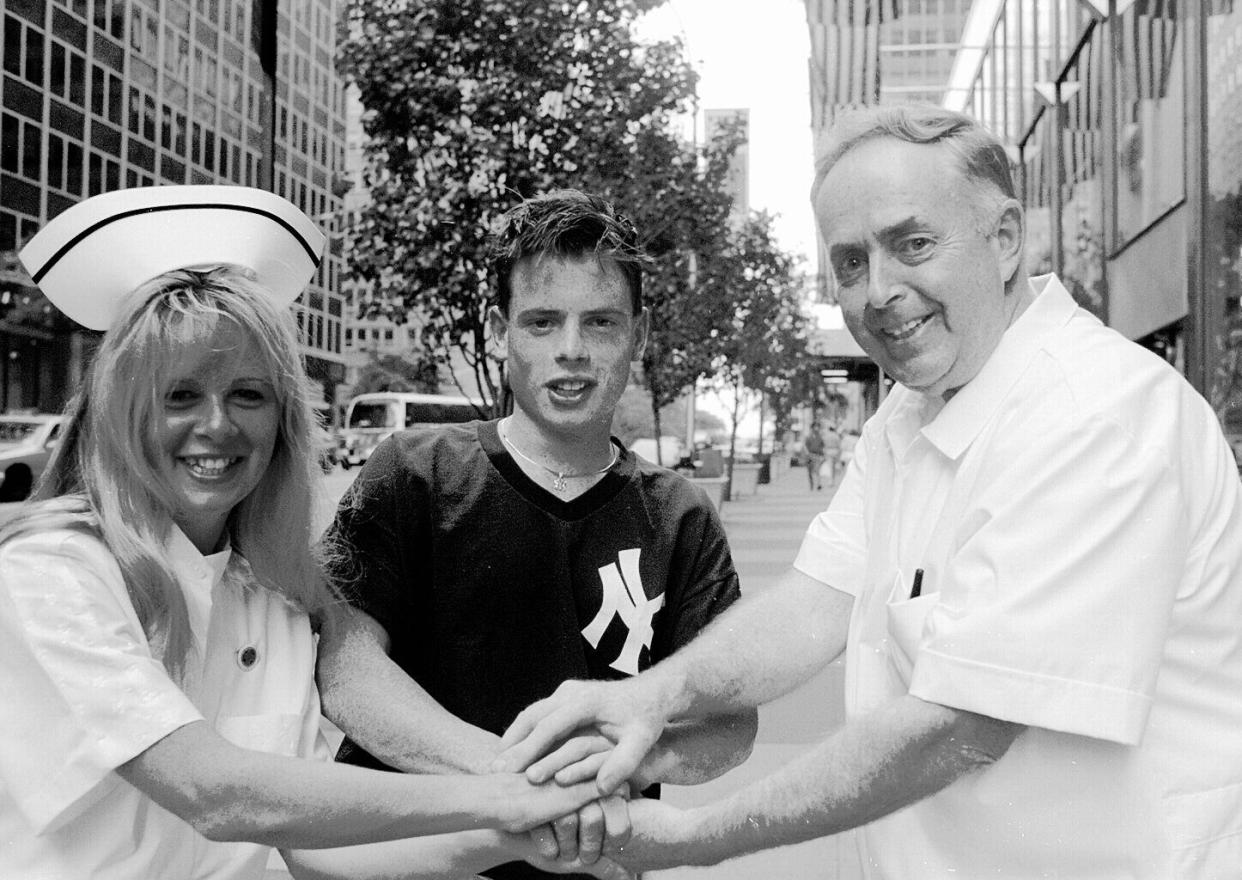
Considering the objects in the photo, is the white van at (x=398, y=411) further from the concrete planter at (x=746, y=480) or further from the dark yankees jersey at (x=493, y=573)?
the dark yankees jersey at (x=493, y=573)

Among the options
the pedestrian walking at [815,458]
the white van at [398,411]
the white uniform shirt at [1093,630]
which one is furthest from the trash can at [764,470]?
the white uniform shirt at [1093,630]

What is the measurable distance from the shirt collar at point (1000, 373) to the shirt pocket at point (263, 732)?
1.05 metres

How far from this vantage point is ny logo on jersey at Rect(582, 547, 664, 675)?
89.6 inches

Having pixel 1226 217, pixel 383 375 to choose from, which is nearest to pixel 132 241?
pixel 1226 217

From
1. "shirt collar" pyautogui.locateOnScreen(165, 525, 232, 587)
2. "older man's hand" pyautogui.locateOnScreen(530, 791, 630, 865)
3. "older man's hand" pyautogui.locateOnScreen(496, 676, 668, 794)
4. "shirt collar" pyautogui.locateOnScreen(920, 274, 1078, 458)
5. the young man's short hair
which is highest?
the young man's short hair

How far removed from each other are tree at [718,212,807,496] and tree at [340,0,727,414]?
12.4m

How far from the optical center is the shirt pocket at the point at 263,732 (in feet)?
6.23

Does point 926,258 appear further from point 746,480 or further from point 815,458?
point 815,458

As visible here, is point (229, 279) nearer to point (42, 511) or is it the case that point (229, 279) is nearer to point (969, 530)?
point (42, 511)

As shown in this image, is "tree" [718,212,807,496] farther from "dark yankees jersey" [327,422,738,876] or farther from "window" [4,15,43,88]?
"dark yankees jersey" [327,422,738,876]

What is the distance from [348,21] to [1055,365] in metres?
7.79

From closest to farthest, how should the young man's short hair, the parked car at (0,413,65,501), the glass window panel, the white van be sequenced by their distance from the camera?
1. the young man's short hair
2. the glass window panel
3. the parked car at (0,413,65,501)
4. the white van

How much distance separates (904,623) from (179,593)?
3.32ft

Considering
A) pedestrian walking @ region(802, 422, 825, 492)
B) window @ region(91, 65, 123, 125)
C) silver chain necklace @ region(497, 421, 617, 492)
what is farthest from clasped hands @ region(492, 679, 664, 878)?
pedestrian walking @ region(802, 422, 825, 492)
